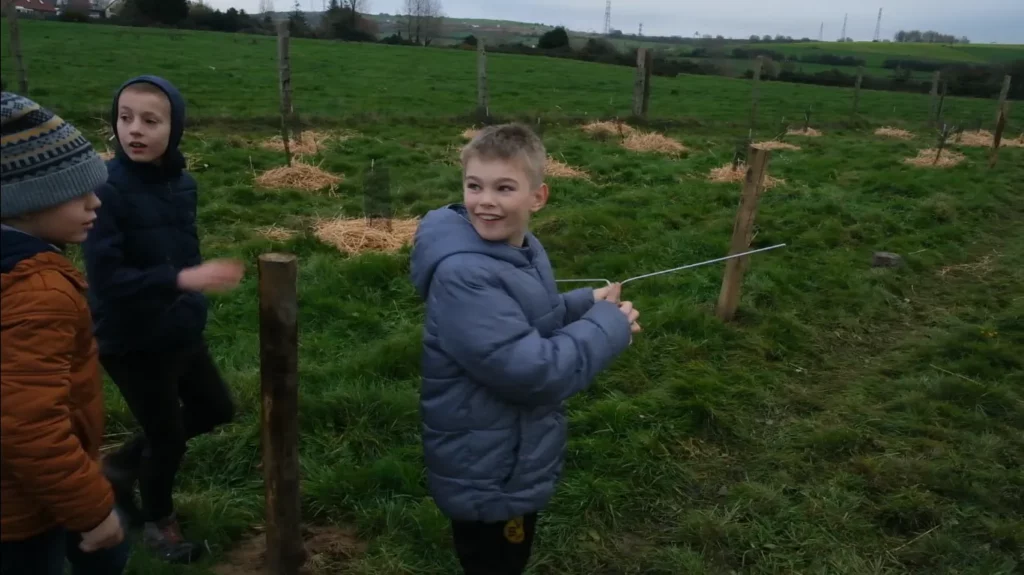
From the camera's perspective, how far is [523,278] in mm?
2307

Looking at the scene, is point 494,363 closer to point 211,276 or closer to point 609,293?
point 609,293

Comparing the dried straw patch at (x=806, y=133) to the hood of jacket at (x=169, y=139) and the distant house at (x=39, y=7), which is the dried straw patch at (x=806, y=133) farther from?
the hood of jacket at (x=169, y=139)

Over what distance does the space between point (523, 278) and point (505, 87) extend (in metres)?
25.1

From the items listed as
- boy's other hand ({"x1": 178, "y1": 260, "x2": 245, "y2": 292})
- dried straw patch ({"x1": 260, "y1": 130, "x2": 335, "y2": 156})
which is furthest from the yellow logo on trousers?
dried straw patch ({"x1": 260, "y1": 130, "x2": 335, "y2": 156})

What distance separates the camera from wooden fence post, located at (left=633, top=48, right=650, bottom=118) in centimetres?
1853

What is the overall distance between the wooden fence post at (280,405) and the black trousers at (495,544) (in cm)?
69

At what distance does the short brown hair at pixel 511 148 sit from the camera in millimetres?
2281

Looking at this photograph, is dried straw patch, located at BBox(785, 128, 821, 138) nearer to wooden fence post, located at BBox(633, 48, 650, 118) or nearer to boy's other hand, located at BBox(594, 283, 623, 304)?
wooden fence post, located at BBox(633, 48, 650, 118)

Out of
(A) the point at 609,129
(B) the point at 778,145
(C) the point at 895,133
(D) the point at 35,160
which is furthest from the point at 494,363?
(C) the point at 895,133

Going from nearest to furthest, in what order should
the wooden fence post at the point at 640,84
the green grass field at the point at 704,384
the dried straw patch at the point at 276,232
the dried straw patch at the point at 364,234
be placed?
the green grass field at the point at 704,384
the dried straw patch at the point at 364,234
the dried straw patch at the point at 276,232
the wooden fence post at the point at 640,84

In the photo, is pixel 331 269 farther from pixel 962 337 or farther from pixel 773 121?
pixel 773 121

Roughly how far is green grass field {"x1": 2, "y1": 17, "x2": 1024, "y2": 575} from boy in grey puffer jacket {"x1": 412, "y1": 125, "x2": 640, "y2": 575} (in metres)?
1.06

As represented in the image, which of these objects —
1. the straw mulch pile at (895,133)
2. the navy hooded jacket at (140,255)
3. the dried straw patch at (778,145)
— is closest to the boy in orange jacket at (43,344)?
the navy hooded jacket at (140,255)

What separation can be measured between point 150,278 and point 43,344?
3.05ft
